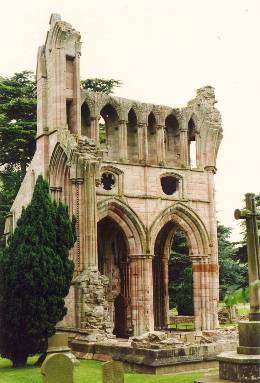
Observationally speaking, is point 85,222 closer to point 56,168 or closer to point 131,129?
point 56,168

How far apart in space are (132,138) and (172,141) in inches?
86.3

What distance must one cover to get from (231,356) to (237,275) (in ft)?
84.5

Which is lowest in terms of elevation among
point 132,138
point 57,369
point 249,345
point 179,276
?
point 57,369

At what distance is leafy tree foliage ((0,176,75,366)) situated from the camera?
611 inches

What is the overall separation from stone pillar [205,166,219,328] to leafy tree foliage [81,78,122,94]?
12730 mm

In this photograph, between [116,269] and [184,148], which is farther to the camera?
[116,269]

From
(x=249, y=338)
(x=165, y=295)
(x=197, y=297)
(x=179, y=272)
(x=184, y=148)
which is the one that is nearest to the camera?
(x=249, y=338)

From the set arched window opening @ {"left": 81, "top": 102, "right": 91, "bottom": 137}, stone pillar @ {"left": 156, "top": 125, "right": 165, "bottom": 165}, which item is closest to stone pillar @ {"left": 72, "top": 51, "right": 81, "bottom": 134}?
arched window opening @ {"left": 81, "top": 102, "right": 91, "bottom": 137}

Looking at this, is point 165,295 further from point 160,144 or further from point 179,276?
point 179,276

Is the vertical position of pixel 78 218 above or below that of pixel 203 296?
above

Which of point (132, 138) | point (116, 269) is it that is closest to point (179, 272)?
point (116, 269)

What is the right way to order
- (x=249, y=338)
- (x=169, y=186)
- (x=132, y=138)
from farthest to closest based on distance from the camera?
(x=169, y=186), (x=132, y=138), (x=249, y=338)

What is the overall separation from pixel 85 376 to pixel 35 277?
308cm

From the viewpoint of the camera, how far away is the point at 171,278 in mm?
36594
